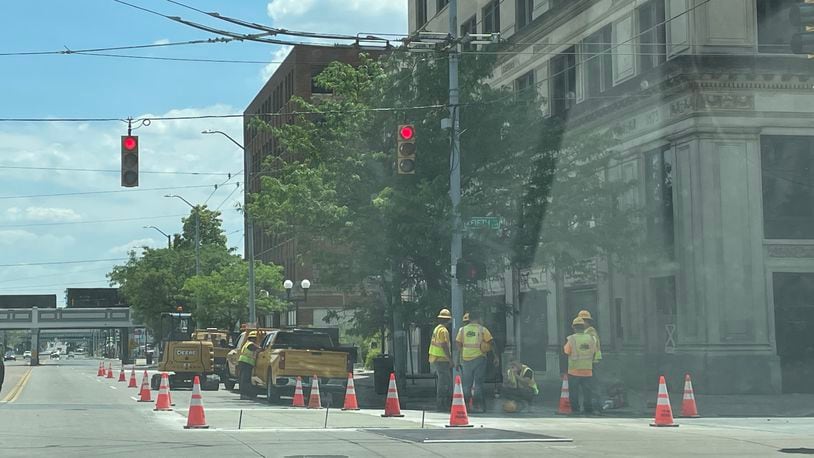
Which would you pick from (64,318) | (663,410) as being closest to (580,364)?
(663,410)

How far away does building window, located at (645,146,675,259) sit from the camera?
93.6 ft

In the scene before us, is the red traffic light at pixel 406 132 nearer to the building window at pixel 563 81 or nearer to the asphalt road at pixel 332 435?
the asphalt road at pixel 332 435

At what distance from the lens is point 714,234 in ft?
89.0

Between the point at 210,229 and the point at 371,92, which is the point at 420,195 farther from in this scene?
the point at 210,229

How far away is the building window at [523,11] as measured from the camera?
37.6 meters

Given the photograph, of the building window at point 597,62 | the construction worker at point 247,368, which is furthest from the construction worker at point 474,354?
the building window at point 597,62

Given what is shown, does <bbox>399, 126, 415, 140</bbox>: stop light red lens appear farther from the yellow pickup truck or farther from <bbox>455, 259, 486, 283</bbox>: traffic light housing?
the yellow pickup truck

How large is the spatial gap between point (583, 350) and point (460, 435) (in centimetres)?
520

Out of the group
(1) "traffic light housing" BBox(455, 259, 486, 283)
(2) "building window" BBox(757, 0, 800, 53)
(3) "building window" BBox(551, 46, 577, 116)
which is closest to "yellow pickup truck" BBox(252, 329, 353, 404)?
(1) "traffic light housing" BBox(455, 259, 486, 283)

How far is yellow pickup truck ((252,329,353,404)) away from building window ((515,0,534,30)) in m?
16.2

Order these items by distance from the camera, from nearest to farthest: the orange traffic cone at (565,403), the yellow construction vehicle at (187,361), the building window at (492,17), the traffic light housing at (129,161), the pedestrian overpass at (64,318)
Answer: the orange traffic cone at (565,403)
the traffic light housing at (129,161)
the yellow construction vehicle at (187,361)
the building window at (492,17)
the pedestrian overpass at (64,318)

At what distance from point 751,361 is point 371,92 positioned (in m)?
11.7

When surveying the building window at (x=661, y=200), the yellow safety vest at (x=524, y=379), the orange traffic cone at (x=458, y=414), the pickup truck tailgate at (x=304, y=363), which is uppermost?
the building window at (x=661, y=200)

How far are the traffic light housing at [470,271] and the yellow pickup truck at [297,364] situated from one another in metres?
4.67
